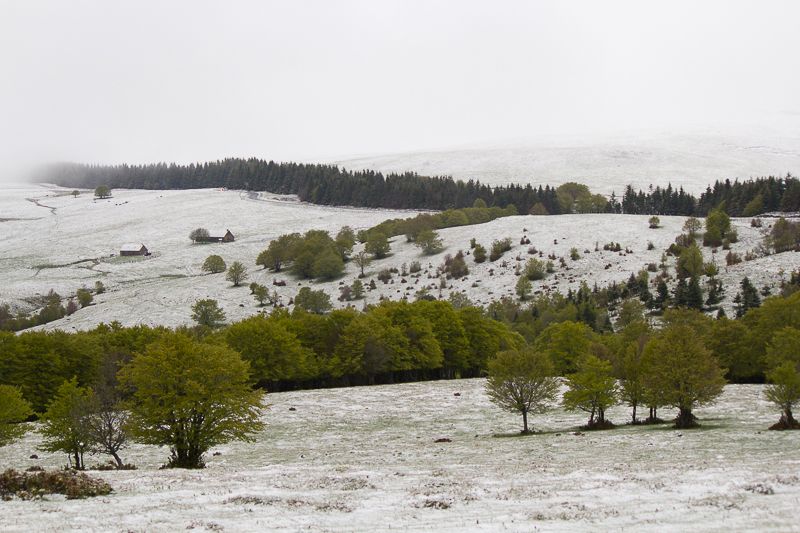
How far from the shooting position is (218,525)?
23406 millimetres

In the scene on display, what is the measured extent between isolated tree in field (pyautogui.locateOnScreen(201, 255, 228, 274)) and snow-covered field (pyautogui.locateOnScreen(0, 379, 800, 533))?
12868 centimetres

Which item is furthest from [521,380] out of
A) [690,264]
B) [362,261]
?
[362,261]

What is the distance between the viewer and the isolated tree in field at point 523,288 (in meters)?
146

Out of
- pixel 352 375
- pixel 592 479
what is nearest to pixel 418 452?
pixel 592 479

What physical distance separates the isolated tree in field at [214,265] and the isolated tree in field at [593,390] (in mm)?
139097

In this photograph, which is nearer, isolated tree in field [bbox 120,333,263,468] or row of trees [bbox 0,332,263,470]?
isolated tree in field [bbox 120,333,263,468]

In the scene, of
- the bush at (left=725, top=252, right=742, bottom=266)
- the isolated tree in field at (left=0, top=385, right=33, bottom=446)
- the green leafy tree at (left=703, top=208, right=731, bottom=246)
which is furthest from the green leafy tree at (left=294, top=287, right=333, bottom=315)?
the isolated tree in field at (left=0, top=385, right=33, bottom=446)

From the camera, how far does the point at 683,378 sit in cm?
5616

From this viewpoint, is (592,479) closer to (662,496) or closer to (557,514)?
(662,496)

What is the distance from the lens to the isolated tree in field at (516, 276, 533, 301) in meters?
146

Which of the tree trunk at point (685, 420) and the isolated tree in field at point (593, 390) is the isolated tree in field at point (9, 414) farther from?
the tree trunk at point (685, 420)

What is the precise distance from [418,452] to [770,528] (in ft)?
101

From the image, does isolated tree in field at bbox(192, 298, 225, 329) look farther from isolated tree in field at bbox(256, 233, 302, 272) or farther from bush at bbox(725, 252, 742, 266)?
bush at bbox(725, 252, 742, 266)

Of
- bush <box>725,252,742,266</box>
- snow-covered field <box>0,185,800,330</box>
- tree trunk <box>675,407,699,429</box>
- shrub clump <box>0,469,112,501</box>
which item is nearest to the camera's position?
shrub clump <box>0,469,112,501</box>
